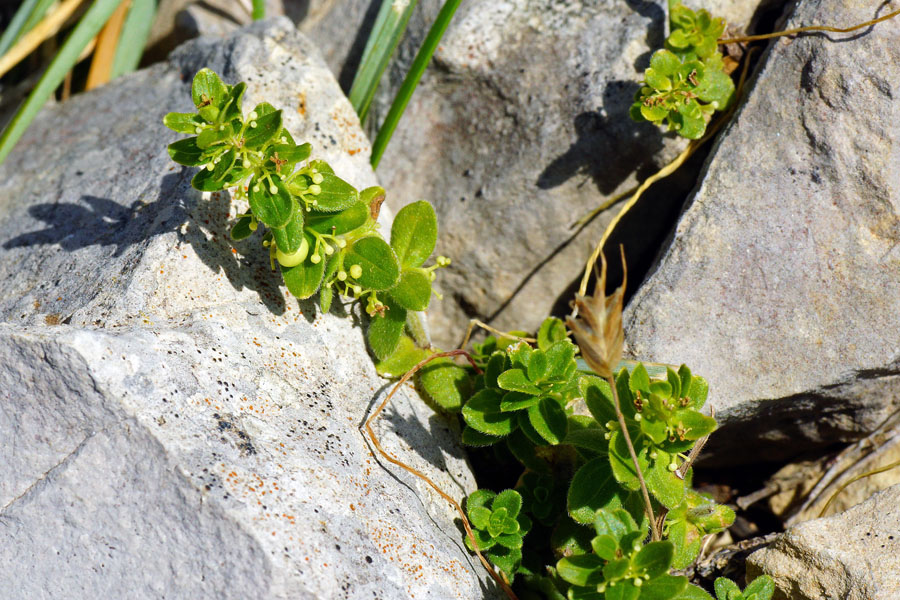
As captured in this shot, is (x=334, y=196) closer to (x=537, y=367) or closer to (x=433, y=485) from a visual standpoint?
(x=537, y=367)

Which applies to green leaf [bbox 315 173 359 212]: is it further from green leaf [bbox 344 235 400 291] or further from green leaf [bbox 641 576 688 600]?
green leaf [bbox 641 576 688 600]

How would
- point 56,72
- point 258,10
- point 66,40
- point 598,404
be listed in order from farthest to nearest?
point 66,40
point 258,10
point 56,72
point 598,404

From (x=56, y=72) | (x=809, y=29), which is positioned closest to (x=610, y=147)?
(x=809, y=29)

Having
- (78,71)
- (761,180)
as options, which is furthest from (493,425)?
(78,71)

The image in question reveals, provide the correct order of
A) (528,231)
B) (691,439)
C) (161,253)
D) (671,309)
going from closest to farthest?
(691,439)
(161,253)
(671,309)
(528,231)

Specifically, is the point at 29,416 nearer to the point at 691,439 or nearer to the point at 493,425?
the point at 493,425

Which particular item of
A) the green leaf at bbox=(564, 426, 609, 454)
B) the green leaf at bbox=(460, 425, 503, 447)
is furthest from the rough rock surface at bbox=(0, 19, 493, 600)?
the green leaf at bbox=(564, 426, 609, 454)

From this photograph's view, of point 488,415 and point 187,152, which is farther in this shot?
point 488,415
